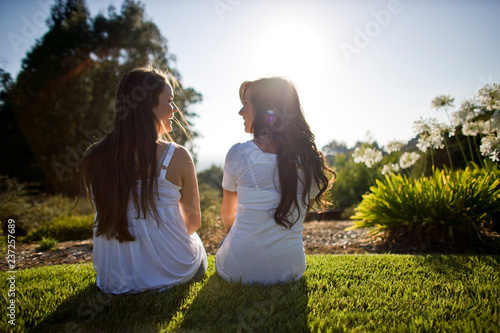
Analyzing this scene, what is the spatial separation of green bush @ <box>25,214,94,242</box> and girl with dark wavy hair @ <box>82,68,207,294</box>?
463cm

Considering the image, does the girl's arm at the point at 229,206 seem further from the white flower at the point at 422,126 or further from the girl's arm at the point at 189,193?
the white flower at the point at 422,126

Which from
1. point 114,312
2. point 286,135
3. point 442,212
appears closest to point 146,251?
point 114,312

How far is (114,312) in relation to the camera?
1.97m

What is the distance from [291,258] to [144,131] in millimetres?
1523

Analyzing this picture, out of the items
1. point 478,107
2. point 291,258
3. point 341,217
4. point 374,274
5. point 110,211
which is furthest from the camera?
point 341,217

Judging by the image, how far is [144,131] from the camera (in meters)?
2.20

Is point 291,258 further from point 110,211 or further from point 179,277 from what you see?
point 110,211

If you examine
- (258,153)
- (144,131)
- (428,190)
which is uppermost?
(144,131)

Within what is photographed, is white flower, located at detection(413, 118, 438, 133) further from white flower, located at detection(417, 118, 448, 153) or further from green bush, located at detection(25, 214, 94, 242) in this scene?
green bush, located at detection(25, 214, 94, 242)

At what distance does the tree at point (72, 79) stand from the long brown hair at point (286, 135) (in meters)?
→ 12.1

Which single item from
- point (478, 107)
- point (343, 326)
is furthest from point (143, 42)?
point (343, 326)

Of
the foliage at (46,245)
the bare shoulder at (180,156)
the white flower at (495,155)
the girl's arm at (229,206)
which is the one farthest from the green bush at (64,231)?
the white flower at (495,155)

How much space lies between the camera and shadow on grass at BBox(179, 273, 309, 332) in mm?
1769

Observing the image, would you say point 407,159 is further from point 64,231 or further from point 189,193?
point 64,231
